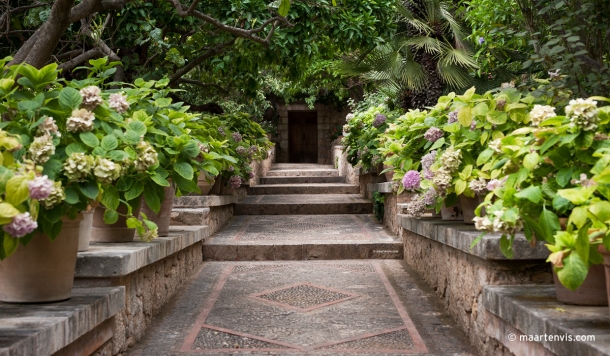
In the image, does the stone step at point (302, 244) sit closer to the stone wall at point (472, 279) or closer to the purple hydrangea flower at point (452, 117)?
the stone wall at point (472, 279)

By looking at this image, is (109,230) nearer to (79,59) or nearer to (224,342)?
(224,342)

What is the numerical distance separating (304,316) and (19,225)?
2162mm

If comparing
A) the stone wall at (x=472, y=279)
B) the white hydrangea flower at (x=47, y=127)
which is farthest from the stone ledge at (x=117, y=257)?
the stone wall at (x=472, y=279)

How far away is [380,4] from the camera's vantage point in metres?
6.26

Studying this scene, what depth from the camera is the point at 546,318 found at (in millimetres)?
1911

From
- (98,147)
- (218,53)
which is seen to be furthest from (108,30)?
(98,147)

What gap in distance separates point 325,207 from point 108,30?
340 cm

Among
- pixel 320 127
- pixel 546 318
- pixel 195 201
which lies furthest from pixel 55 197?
pixel 320 127

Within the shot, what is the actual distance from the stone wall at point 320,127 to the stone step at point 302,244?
13053 mm

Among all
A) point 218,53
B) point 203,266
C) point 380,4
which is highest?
point 380,4

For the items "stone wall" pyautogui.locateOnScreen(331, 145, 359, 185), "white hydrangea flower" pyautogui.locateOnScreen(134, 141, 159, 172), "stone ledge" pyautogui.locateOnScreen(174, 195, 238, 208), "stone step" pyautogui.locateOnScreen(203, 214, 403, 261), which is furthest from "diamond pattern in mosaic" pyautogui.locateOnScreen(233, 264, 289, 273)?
"stone wall" pyautogui.locateOnScreen(331, 145, 359, 185)

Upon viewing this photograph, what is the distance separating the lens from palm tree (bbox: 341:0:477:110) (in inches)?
332

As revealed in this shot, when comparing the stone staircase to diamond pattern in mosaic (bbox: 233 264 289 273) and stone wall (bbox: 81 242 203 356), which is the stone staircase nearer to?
diamond pattern in mosaic (bbox: 233 264 289 273)

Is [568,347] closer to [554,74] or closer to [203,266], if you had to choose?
[554,74]
